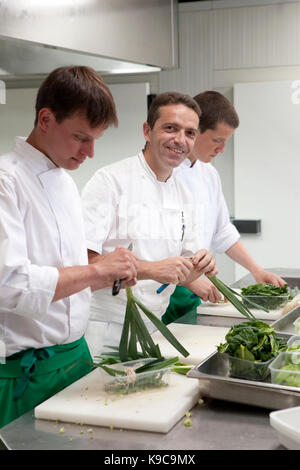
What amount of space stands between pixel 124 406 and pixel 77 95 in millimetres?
691

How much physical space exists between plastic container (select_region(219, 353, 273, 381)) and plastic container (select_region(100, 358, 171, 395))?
153 mm

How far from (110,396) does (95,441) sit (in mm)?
187

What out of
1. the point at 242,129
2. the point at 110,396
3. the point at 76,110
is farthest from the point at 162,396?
the point at 242,129

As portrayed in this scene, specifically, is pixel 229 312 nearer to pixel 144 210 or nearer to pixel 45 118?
pixel 144 210

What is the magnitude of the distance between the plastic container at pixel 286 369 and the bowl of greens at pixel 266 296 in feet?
2.53

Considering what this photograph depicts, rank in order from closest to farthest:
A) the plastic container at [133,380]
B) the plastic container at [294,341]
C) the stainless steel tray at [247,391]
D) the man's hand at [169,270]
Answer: the stainless steel tray at [247,391], the plastic container at [133,380], the plastic container at [294,341], the man's hand at [169,270]

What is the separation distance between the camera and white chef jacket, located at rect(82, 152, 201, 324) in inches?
76.5

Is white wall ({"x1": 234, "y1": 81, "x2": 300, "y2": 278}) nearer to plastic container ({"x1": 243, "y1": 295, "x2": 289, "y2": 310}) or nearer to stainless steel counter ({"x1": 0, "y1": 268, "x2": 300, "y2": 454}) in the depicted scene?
plastic container ({"x1": 243, "y1": 295, "x2": 289, "y2": 310})

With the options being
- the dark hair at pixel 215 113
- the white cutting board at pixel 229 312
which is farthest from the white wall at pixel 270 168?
the white cutting board at pixel 229 312

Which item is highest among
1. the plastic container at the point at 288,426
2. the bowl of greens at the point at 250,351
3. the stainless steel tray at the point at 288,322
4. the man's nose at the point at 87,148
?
the man's nose at the point at 87,148

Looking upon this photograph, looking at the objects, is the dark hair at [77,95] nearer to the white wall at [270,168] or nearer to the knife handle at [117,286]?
the knife handle at [117,286]

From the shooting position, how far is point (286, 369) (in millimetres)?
1158

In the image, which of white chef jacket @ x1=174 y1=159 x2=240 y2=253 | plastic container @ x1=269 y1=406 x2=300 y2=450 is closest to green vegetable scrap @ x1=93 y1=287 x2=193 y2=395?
plastic container @ x1=269 y1=406 x2=300 y2=450

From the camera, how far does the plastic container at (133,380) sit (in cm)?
121
